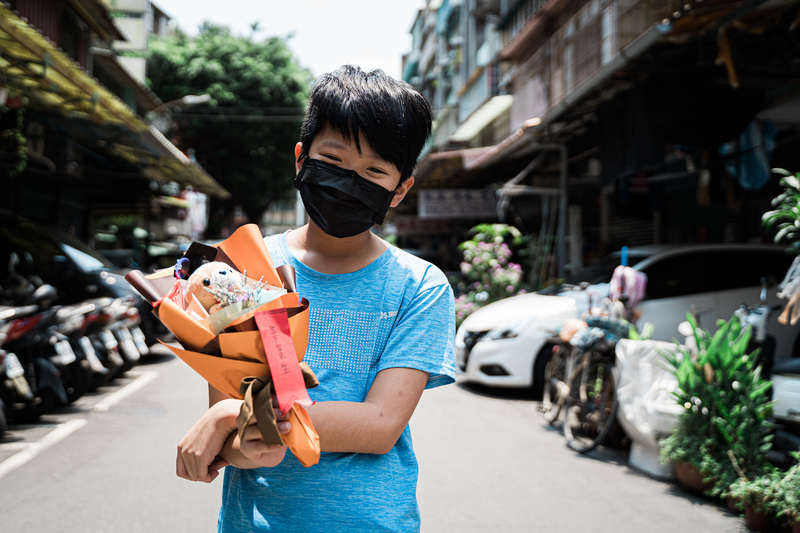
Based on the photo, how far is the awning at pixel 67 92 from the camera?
673cm

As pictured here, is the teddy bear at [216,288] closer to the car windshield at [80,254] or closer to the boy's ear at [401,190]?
the boy's ear at [401,190]

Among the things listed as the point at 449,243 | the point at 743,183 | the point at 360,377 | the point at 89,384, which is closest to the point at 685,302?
the point at 743,183

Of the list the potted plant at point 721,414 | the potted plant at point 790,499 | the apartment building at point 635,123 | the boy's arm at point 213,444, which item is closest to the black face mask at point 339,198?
the boy's arm at point 213,444

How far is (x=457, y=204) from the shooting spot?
50.9ft

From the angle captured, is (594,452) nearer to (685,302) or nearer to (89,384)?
(685,302)

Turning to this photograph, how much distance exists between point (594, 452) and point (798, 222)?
269 centimetres

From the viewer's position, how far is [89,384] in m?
7.23

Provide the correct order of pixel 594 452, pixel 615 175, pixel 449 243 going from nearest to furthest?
pixel 594 452, pixel 615 175, pixel 449 243

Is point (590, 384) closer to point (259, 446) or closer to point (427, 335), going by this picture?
point (427, 335)

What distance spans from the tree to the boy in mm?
28323

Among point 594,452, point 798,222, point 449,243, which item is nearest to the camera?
point 798,222

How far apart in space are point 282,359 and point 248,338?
0.06 meters

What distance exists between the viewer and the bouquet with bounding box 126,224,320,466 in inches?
40.7

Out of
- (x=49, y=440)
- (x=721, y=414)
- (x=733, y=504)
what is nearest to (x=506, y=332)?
(x=721, y=414)
